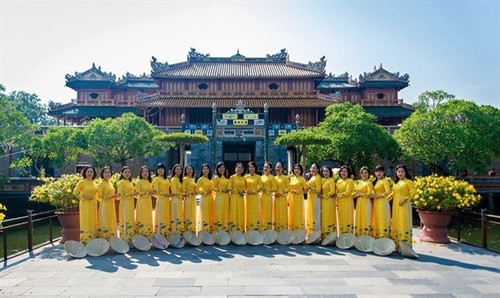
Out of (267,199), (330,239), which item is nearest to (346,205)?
(330,239)

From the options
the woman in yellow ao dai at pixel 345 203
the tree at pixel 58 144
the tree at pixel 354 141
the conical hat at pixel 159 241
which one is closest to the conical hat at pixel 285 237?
the woman in yellow ao dai at pixel 345 203

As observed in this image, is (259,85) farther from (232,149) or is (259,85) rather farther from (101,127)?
(101,127)

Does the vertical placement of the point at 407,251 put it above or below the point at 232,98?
below

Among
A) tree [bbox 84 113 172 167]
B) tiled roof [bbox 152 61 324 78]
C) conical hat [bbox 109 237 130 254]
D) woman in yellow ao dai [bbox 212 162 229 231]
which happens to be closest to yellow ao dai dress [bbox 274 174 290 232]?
woman in yellow ao dai [bbox 212 162 229 231]

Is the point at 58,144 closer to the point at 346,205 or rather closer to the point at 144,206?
the point at 144,206

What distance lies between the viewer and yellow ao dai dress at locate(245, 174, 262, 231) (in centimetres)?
803

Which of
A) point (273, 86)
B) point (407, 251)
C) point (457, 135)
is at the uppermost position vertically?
point (273, 86)

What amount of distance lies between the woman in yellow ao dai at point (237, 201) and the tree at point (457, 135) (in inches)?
599

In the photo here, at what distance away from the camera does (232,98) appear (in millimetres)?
30797

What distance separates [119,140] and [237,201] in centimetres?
1460

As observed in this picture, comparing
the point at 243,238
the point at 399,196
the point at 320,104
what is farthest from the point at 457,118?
the point at 243,238

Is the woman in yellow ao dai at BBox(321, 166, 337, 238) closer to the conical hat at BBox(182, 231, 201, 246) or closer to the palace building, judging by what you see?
the conical hat at BBox(182, 231, 201, 246)

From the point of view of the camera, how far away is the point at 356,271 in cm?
598

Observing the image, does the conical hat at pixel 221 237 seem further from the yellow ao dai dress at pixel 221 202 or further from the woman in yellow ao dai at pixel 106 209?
the woman in yellow ao dai at pixel 106 209
